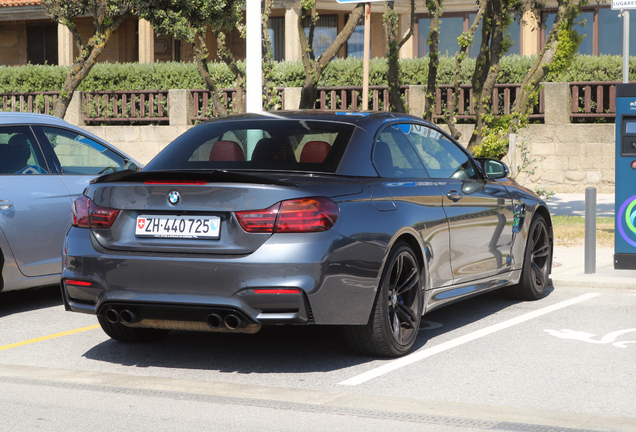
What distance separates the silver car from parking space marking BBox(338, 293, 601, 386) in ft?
11.2

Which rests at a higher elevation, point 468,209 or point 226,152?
point 226,152

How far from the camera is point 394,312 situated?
593cm

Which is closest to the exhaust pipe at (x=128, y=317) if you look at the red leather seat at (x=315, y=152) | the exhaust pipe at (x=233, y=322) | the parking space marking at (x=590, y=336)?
the exhaust pipe at (x=233, y=322)

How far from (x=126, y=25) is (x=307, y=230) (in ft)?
98.0

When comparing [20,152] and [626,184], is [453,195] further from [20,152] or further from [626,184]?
[20,152]

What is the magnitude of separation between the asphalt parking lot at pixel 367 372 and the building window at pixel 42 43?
29.3m

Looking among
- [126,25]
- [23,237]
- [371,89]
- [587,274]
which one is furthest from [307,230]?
[126,25]

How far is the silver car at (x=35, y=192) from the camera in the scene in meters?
7.47

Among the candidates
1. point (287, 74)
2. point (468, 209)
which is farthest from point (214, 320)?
point (287, 74)

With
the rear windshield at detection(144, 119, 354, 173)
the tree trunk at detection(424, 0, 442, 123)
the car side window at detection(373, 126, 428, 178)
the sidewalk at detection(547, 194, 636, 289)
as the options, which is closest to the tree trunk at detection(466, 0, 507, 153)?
the tree trunk at detection(424, 0, 442, 123)

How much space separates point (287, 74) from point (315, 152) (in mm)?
17143

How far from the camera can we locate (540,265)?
848 centimetres

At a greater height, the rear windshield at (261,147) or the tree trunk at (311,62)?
the tree trunk at (311,62)

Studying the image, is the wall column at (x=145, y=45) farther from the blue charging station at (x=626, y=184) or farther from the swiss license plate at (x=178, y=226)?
the swiss license plate at (x=178, y=226)
